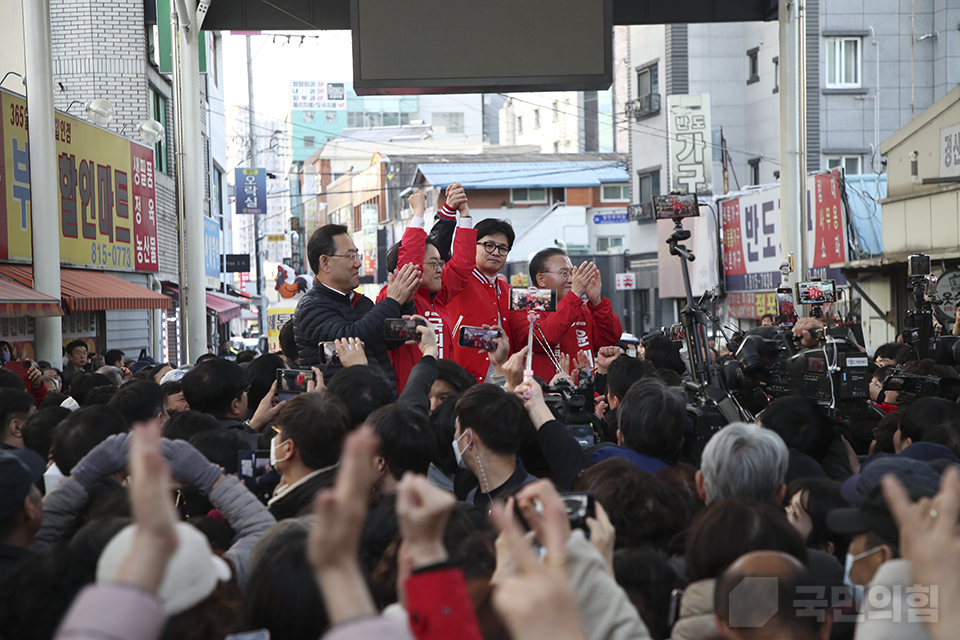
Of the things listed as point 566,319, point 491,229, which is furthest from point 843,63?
point 566,319

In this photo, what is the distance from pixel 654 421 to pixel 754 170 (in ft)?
67.2

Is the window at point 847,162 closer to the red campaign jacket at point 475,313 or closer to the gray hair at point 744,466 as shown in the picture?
the red campaign jacket at point 475,313

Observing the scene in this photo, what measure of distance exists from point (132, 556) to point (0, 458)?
1.18 metres

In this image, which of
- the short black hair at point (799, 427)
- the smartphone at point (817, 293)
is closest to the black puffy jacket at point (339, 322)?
the short black hair at point (799, 427)

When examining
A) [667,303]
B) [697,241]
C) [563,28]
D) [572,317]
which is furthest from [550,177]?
[572,317]

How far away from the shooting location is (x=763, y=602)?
180 centimetres

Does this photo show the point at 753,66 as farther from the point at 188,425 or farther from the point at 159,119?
the point at 188,425

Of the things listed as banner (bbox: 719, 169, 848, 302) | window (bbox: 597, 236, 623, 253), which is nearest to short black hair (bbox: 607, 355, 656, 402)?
banner (bbox: 719, 169, 848, 302)

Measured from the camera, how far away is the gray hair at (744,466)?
2744mm

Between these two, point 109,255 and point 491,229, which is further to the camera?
point 109,255

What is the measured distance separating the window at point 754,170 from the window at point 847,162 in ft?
8.71

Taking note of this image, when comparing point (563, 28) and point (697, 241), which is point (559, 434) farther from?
point (697, 241)

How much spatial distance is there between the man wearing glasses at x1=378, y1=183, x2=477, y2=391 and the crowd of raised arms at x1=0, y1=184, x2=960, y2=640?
61 mm

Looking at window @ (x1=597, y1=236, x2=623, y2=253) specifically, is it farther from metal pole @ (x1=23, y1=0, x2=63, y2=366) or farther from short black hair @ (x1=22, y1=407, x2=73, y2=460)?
short black hair @ (x1=22, y1=407, x2=73, y2=460)
